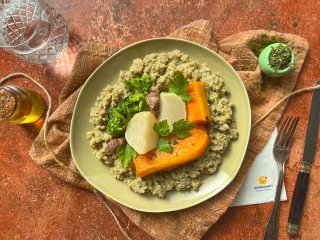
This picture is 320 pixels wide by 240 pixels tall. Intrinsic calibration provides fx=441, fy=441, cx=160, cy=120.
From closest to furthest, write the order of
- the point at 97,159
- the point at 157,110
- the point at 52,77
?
1. the point at 157,110
2. the point at 97,159
3. the point at 52,77

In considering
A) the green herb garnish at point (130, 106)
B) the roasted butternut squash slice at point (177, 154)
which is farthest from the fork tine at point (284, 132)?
the green herb garnish at point (130, 106)

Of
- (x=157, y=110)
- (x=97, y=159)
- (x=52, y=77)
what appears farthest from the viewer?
(x=52, y=77)

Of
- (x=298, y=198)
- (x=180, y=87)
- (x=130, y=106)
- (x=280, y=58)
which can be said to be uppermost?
(x=280, y=58)

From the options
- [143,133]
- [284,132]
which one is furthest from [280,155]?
[143,133]

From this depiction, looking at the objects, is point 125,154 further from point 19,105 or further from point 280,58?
point 280,58

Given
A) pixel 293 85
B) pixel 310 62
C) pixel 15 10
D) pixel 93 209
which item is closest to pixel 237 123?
pixel 293 85

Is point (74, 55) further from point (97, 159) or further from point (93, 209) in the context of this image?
point (93, 209)
